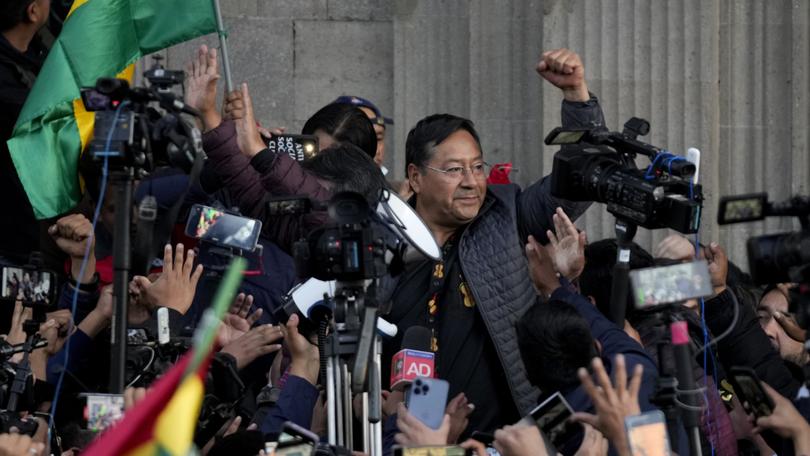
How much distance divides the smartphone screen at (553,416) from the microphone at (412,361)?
2.45 feet

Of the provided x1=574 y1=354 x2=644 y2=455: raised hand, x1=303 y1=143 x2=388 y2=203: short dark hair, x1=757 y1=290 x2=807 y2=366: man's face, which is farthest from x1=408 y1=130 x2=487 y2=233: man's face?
x1=574 y1=354 x2=644 y2=455: raised hand

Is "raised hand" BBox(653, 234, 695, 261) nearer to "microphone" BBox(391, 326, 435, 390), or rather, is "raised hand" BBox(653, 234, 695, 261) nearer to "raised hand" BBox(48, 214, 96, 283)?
"microphone" BBox(391, 326, 435, 390)

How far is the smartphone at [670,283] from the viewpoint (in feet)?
19.2

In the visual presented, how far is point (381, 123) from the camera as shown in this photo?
895 cm

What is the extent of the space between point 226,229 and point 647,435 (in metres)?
2.11

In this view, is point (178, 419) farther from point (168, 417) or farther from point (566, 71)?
point (566, 71)

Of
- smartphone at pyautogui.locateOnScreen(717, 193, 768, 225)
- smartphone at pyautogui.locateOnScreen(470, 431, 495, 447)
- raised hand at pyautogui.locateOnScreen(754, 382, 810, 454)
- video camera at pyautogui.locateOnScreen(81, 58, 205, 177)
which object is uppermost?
video camera at pyautogui.locateOnScreen(81, 58, 205, 177)

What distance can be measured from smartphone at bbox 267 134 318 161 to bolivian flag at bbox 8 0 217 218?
0.61m

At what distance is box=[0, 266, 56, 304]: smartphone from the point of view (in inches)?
277

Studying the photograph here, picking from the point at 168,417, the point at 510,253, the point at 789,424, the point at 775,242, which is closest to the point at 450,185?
the point at 510,253

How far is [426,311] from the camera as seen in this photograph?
735 cm

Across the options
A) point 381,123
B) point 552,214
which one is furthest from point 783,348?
point 381,123

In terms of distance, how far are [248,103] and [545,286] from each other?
1.47 metres

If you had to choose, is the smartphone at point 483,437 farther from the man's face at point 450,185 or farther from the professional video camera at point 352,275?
the man's face at point 450,185
